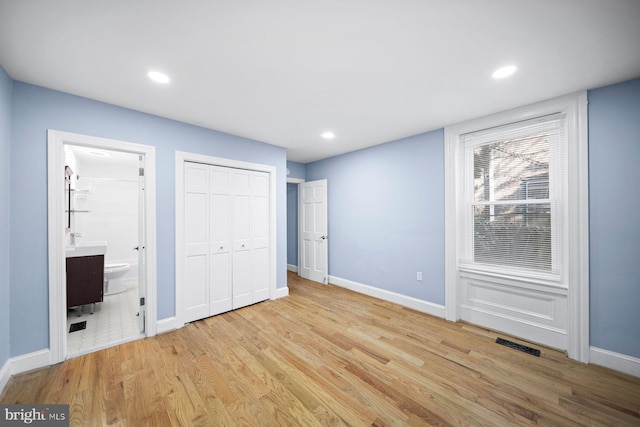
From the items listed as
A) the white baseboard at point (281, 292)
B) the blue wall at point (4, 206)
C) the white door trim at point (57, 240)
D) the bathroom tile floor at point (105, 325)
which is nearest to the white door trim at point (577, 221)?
the white baseboard at point (281, 292)

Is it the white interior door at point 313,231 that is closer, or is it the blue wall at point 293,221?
the white interior door at point 313,231

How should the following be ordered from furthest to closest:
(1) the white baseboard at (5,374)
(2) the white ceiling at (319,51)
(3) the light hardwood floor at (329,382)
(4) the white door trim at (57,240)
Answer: (4) the white door trim at (57,240) → (1) the white baseboard at (5,374) → (3) the light hardwood floor at (329,382) → (2) the white ceiling at (319,51)

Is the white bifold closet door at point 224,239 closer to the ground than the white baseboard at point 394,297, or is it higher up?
higher up

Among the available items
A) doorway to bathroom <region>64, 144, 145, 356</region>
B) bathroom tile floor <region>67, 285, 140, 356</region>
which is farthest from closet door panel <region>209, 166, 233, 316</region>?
doorway to bathroom <region>64, 144, 145, 356</region>

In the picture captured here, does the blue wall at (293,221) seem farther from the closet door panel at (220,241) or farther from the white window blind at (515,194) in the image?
the white window blind at (515,194)

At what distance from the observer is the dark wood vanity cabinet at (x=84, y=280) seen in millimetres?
3014

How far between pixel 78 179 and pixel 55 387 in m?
4.48

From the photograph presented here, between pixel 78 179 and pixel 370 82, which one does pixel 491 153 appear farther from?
pixel 78 179

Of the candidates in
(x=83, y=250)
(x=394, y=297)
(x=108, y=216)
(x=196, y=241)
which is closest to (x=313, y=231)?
(x=394, y=297)

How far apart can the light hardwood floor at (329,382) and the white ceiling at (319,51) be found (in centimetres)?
254

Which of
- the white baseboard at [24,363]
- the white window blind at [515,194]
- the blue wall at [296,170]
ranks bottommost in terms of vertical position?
the white baseboard at [24,363]

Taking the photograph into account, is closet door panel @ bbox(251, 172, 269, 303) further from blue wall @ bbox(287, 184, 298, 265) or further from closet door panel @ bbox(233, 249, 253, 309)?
blue wall @ bbox(287, 184, 298, 265)

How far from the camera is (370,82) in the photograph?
2.15m

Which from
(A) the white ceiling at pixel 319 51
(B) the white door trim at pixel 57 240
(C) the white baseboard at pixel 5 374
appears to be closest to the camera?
(A) the white ceiling at pixel 319 51
